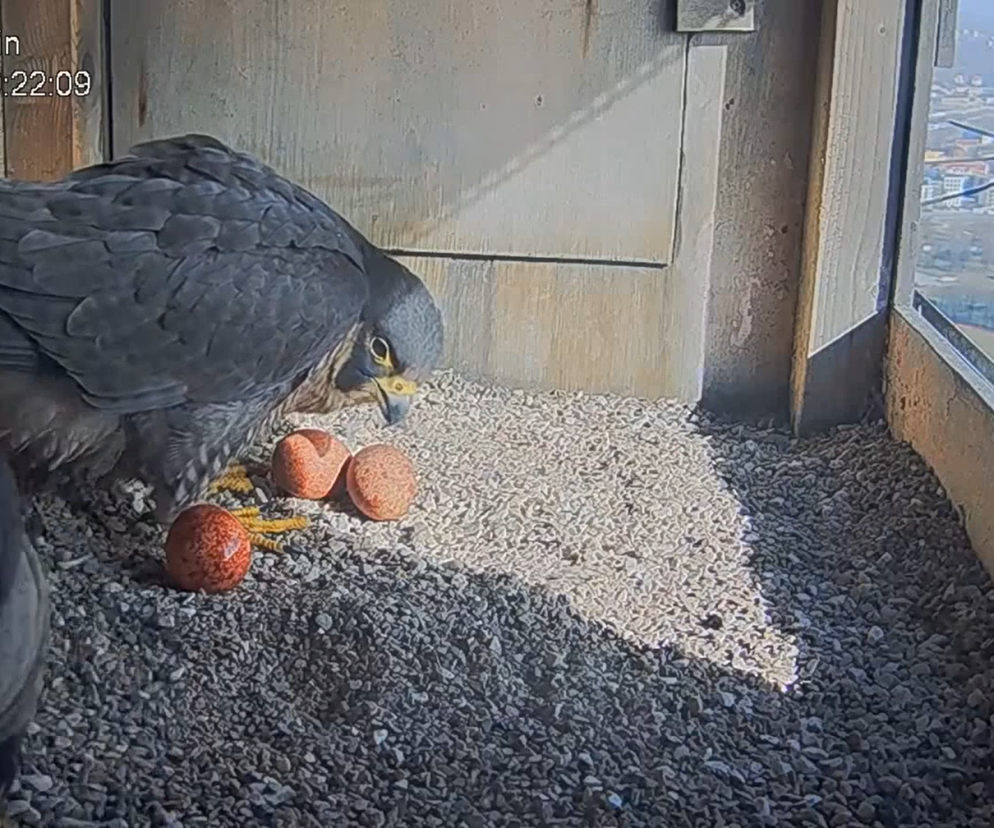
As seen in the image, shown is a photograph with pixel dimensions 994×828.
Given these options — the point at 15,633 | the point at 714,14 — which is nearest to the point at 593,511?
the point at 714,14

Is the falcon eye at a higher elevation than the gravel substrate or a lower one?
higher

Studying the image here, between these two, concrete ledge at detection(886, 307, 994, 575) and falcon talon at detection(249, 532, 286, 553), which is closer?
concrete ledge at detection(886, 307, 994, 575)

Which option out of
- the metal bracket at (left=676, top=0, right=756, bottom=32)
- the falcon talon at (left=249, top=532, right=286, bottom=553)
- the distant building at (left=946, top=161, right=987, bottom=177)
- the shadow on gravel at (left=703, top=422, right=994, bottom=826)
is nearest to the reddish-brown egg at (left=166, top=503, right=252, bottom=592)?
the falcon talon at (left=249, top=532, right=286, bottom=553)

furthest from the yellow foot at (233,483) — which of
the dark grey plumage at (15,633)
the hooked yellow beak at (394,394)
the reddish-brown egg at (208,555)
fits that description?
the dark grey plumage at (15,633)

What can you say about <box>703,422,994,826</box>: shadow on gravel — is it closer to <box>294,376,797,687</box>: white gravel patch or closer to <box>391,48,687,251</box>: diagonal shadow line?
<box>294,376,797,687</box>: white gravel patch

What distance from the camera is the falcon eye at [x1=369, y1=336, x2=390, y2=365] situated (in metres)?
2.76

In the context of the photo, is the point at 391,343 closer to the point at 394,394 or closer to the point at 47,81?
the point at 394,394

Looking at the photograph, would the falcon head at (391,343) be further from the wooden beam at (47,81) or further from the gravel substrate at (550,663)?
the wooden beam at (47,81)

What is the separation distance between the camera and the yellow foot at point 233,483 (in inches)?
110

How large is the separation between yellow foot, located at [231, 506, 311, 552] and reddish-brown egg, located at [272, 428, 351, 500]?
0.08 metres

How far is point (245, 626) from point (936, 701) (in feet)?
3.53

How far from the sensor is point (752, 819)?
1.65 meters

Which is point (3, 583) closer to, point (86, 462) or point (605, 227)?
point (86, 462)

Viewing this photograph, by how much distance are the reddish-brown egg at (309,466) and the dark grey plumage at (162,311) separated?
105 mm
